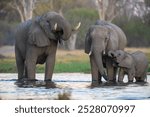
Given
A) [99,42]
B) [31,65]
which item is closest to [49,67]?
[31,65]

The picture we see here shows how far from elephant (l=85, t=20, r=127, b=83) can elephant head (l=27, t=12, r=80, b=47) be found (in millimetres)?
184

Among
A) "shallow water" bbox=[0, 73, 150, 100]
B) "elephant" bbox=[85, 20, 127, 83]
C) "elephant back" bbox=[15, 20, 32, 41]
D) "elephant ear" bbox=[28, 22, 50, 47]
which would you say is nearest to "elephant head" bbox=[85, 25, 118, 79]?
"elephant" bbox=[85, 20, 127, 83]

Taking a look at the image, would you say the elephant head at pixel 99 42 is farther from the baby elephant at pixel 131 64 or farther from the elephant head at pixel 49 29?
the elephant head at pixel 49 29

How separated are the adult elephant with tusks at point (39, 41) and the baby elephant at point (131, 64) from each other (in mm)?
326

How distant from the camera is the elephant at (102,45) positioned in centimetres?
899

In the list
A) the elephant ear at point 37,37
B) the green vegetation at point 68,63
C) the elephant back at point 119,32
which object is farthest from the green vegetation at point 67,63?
the elephant back at point 119,32

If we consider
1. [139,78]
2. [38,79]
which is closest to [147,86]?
[139,78]

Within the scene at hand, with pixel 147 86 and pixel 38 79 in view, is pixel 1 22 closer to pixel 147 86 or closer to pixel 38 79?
pixel 38 79

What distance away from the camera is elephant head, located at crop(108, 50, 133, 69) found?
9.03 metres

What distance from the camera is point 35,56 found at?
899cm

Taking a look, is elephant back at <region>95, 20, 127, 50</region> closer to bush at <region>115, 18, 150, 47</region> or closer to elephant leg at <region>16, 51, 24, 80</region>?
bush at <region>115, 18, 150, 47</region>

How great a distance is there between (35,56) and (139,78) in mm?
630

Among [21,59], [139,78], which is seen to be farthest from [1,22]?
[139,78]

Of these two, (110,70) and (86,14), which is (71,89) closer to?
(110,70)
